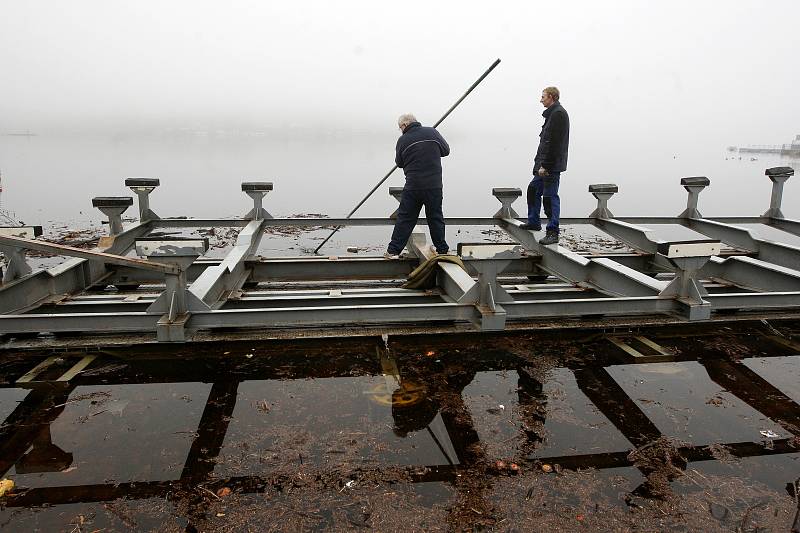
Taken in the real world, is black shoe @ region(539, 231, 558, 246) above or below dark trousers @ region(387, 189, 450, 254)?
below

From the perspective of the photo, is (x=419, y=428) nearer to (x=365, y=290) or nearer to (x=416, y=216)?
(x=365, y=290)

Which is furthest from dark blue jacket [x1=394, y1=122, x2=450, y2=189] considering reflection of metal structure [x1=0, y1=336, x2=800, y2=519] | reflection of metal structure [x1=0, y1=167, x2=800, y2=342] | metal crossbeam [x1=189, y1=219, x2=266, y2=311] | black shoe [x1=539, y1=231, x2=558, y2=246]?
reflection of metal structure [x1=0, y1=336, x2=800, y2=519]

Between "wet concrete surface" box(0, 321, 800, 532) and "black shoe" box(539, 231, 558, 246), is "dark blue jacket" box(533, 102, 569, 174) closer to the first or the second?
"black shoe" box(539, 231, 558, 246)

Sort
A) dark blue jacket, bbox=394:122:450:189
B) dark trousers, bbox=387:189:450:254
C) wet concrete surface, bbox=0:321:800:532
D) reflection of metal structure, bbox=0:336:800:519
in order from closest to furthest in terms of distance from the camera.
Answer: wet concrete surface, bbox=0:321:800:532, reflection of metal structure, bbox=0:336:800:519, dark blue jacket, bbox=394:122:450:189, dark trousers, bbox=387:189:450:254

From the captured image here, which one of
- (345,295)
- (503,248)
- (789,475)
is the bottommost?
(789,475)

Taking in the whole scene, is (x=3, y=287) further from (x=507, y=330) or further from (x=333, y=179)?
(x=333, y=179)

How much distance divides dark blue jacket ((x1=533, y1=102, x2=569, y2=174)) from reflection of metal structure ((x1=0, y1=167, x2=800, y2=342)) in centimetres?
102

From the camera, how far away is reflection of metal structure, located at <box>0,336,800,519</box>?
2.71 metres

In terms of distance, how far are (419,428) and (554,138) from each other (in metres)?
4.21

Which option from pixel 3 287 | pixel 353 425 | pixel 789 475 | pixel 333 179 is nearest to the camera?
pixel 789 475

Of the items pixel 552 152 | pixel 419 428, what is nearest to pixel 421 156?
pixel 552 152

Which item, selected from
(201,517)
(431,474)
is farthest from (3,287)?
(431,474)

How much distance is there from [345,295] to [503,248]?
1580mm

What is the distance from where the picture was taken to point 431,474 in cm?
284
